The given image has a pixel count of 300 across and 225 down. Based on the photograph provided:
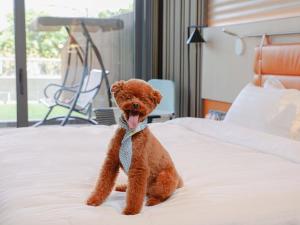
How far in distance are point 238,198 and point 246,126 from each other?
1216mm

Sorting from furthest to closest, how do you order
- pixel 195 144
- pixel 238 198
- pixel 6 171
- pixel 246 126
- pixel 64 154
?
pixel 246 126 → pixel 195 144 → pixel 64 154 → pixel 6 171 → pixel 238 198

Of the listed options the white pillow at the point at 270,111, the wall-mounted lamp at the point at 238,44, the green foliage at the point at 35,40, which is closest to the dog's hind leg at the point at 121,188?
the white pillow at the point at 270,111

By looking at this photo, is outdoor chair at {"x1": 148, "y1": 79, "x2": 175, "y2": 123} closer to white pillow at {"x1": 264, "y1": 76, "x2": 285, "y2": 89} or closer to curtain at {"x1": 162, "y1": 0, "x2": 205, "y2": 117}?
curtain at {"x1": 162, "y1": 0, "x2": 205, "y2": 117}

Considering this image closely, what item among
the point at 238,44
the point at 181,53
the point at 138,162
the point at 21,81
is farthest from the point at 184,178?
the point at 21,81

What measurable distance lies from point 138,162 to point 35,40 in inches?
134

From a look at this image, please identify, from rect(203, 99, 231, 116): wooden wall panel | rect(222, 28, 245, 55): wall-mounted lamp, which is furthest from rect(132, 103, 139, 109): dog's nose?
rect(203, 99, 231, 116): wooden wall panel

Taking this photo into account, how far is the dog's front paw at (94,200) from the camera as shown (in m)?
1.26

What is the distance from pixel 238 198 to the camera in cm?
131

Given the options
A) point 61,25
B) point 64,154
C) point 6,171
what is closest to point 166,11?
point 61,25

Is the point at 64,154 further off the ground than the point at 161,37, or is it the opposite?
the point at 161,37

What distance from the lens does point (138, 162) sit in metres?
1.24

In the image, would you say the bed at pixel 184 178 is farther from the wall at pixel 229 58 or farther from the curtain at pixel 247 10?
the curtain at pixel 247 10

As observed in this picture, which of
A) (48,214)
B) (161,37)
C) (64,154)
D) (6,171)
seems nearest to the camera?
(48,214)

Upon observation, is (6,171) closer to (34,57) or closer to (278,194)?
(278,194)
